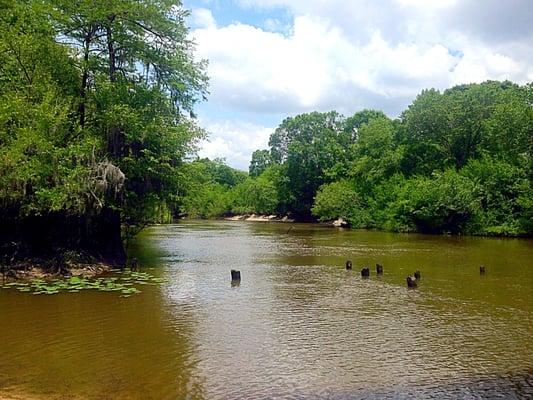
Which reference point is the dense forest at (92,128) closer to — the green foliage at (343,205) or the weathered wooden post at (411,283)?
the weathered wooden post at (411,283)

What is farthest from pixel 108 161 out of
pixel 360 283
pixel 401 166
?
pixel 401 166

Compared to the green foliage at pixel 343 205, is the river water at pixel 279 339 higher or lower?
lower

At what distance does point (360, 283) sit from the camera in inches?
789

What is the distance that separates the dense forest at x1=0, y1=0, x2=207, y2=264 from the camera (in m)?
18.5

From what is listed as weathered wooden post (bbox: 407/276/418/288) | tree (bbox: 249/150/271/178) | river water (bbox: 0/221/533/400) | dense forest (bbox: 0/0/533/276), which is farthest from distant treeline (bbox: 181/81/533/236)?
tree (bbox: 249/150/271/178)

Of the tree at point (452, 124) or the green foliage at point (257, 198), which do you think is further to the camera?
the green foliage at point (257, 198)

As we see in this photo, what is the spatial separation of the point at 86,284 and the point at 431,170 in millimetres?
46712

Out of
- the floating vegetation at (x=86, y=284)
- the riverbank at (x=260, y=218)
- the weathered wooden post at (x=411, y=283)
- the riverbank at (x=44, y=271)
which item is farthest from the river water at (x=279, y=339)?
the riverbank at (x=260, y=218)

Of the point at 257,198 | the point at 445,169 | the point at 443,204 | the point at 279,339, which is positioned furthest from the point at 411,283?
the point at 257,198

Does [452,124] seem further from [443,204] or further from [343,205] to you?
[343,205]

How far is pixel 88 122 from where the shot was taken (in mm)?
21719

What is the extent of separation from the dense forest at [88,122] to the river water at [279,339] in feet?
11.0

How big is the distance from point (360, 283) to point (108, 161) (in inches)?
445

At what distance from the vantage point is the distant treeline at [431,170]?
44.8m
